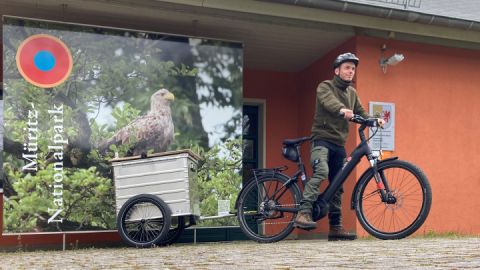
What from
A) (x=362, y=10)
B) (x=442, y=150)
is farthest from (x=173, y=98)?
(x=442, y=150)

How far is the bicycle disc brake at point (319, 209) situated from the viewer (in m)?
5.79

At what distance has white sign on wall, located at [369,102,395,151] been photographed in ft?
26.0

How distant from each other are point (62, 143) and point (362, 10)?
4.13 meters

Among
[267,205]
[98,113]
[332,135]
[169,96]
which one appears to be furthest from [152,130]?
[332,135]

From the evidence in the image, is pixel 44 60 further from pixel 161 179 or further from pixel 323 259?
pixel 323 259

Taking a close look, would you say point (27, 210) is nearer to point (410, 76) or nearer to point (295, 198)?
point (295, 198)

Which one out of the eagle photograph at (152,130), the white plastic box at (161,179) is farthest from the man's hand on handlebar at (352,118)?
the eagle photograph at (152,130)

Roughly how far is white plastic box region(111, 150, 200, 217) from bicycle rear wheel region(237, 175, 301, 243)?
63 cm

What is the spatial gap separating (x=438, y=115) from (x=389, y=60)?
1.24 meters

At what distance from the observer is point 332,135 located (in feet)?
19.2

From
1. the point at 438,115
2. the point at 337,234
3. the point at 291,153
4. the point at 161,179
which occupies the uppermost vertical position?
the point at 438,115

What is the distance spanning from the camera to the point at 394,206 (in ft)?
18.7

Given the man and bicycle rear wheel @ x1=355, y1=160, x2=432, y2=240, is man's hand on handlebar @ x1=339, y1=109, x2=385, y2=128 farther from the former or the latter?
bicycle rear wheel @ x1=355, y1=160, x2=432, y2=240

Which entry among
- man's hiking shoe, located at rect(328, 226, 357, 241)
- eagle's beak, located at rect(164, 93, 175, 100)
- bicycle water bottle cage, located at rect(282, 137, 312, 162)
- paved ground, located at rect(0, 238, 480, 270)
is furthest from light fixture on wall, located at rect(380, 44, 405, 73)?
paved ground, located at rect(0, 238, 480, 270)
